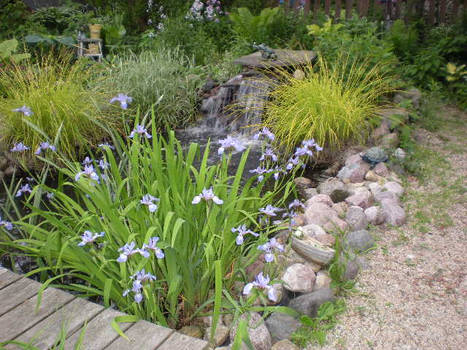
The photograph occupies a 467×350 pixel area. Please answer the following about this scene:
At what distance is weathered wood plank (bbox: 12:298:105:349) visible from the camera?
1.57m

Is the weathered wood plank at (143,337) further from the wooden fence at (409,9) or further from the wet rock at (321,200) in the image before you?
the wooden fence at (409,9)

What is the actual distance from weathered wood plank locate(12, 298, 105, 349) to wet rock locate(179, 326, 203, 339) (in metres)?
0.40

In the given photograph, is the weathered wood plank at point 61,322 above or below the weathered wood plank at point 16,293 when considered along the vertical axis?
above

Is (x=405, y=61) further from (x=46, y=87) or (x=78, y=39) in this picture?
(x=78, y=39)

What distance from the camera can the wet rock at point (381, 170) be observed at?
3.42 metres

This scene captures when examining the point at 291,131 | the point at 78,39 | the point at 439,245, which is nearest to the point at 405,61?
the point at 291,131

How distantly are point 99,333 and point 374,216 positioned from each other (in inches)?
74.0

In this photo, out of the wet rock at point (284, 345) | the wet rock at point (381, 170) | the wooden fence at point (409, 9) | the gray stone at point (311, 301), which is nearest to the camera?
the wet rock at point (284, 345)

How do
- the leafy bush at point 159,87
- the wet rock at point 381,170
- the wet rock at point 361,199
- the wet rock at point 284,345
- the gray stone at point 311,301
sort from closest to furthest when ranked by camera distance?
1. the wet rock at point 284,345
2. the gray stone at point 311,301
3. the wet rock at point 361,199
4. the wet rock at point 381,170
5. the leafy bush at point 159,87

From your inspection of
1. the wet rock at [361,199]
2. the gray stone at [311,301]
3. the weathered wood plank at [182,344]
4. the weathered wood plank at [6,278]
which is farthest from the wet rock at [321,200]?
the weathered wood plank at [6,278]

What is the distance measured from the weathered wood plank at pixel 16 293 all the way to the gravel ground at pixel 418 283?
4.15 feet

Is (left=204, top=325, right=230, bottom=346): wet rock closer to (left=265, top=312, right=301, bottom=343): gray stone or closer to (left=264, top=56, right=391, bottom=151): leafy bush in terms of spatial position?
(left=265, top=312, right=301, bottom=343): gray stone

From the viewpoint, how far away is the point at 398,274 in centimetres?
232

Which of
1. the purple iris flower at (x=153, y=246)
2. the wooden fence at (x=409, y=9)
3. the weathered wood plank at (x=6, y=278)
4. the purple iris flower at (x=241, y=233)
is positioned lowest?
the weathered wood plank at (x=6, y=278)
